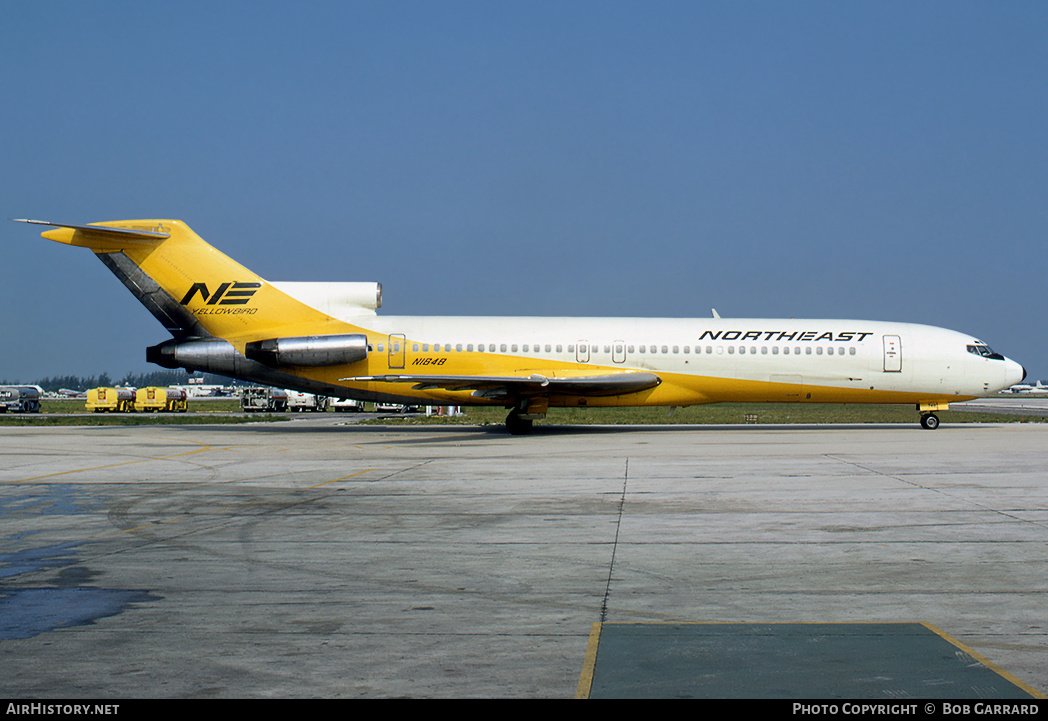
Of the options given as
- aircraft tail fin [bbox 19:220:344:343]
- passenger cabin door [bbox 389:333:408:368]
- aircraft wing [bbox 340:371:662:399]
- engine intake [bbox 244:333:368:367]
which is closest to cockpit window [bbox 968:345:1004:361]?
aircraft wing [bbox 340:371:662:399]

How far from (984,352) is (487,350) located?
16377 millimetres

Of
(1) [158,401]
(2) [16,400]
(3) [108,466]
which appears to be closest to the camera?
(3) [108,466]

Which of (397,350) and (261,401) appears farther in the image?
(261,401)

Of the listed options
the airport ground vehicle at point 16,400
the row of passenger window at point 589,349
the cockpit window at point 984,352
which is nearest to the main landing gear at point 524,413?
the row of passenger window at point 589,349

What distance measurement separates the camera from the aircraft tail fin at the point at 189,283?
89.6ft

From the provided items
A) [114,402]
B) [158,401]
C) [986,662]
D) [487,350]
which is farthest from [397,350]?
[114,402]

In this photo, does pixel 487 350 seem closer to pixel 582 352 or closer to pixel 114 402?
pixel 582 352

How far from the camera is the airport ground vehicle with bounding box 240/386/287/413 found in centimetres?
5678

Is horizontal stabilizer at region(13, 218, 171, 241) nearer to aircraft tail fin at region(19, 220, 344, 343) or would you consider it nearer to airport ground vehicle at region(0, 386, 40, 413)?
aircraft tail fin at region(19, 220, 344, 343)

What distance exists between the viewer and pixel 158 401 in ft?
193
